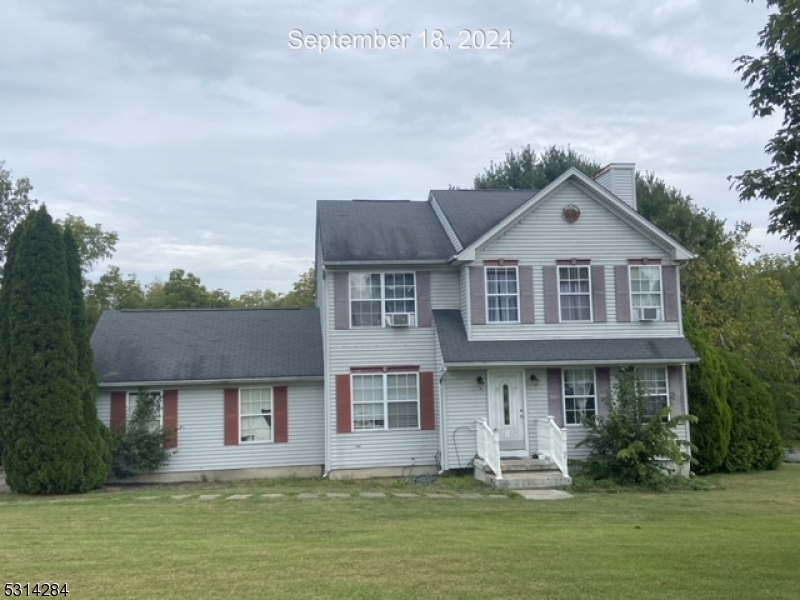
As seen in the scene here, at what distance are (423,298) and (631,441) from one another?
6.15 m

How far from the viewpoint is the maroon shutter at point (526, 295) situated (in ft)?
62.1

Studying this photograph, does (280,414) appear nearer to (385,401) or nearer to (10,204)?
(385,401)

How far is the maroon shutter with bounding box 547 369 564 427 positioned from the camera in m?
18.8

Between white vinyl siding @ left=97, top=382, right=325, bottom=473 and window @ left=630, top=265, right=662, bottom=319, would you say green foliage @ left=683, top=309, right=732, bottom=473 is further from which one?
white vinyl siding @ left=97, top=382, right=325, bottom=473

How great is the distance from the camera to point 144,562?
8.31 meters

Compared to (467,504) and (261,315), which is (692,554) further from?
(261,315)

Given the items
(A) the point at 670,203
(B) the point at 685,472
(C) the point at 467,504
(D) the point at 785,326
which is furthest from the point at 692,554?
(A) the point at 670,203

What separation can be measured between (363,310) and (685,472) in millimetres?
8928

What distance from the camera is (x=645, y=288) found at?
1955cm

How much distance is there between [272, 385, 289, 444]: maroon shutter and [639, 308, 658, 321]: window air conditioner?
9.39 m

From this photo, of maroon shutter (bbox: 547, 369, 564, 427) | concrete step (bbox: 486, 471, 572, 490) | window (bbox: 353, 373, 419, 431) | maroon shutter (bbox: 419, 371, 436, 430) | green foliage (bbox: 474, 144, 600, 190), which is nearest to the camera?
concrete step (bbox: 486, 471, 572, 490)

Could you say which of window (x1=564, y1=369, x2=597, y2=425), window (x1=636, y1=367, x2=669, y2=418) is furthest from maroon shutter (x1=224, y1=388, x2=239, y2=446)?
window (x1=636, y1=367, x2=669, y2=418)

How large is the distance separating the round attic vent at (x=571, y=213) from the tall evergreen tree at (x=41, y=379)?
12.3m

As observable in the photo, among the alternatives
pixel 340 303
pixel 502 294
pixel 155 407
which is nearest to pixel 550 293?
pixel 502 294
